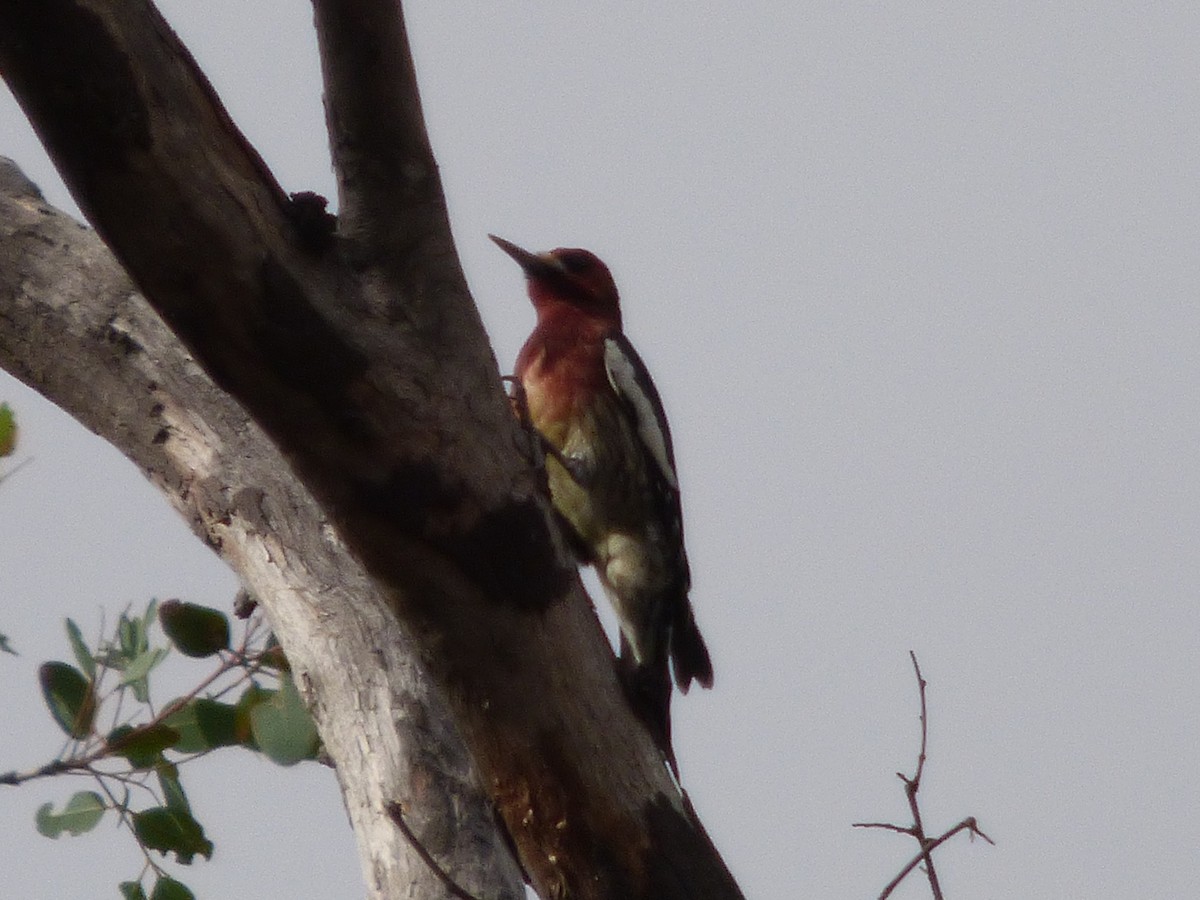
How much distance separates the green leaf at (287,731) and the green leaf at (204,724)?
0.07m

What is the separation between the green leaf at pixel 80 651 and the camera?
129 inches

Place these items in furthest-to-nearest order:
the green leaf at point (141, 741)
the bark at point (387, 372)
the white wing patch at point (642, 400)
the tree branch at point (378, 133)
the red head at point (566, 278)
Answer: the red head at point (566, 278) < the white wing patch at point (642, 400) < the green leaf at point (141, 741) < the tree branch at point (378, 133) < the bark at point (387, 372)

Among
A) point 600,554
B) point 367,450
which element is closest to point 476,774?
point 367,450

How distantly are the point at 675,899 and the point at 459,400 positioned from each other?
947mm

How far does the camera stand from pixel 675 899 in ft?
8.41

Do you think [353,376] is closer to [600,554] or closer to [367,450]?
[367,450]

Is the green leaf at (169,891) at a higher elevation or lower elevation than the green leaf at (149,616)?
lower

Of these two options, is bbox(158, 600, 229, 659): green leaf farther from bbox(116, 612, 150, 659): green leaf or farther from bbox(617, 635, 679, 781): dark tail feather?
bbox(617, 635, 679, 781): dark tail feather

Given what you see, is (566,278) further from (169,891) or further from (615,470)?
(169,891)

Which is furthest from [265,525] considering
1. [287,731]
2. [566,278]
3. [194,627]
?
[566,278]

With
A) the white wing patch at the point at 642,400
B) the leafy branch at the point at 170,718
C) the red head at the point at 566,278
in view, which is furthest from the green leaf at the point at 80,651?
the red head at the point at 566,278

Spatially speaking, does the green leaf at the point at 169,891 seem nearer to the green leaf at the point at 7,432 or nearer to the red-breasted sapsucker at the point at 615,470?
the green leaf at the point at 7,432

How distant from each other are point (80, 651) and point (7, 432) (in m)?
0.61

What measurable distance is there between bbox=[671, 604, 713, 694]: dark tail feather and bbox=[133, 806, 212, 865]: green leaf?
4.99ft
